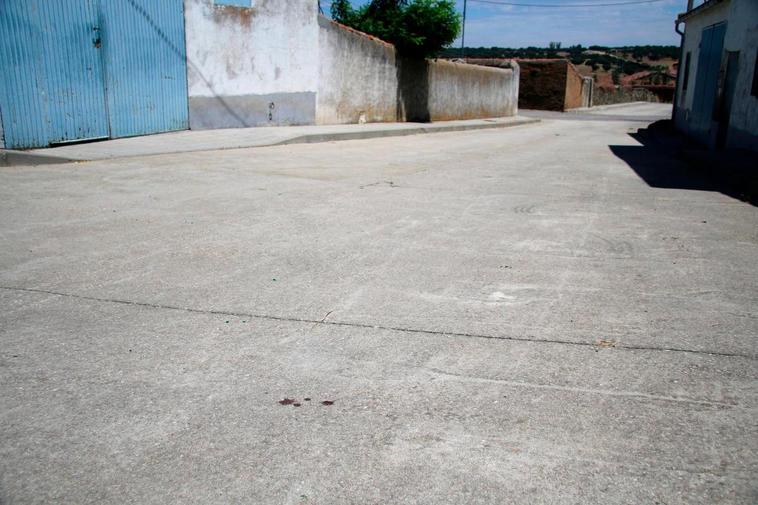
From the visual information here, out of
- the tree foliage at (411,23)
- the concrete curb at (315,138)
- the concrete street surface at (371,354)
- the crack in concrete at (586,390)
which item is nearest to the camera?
the concrete street surface at (371,354)

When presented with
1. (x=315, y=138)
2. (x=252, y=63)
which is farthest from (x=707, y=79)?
(x=252, y=63)

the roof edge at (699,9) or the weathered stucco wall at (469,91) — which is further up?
the roof edge at (699,9)

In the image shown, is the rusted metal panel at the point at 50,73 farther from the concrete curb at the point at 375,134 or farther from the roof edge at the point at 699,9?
the roof edge at the point at 699,9

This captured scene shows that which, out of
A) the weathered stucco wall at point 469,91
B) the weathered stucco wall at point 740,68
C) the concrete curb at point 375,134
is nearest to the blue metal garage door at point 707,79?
the weathered stucco wall at point 740,68

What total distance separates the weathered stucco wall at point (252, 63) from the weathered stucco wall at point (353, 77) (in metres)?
0.46

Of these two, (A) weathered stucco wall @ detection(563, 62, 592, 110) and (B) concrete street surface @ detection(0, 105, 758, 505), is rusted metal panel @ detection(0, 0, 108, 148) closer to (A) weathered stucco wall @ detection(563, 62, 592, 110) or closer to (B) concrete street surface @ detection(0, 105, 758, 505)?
(B) concrete street surface @ detection(0, 105, 758, 505)

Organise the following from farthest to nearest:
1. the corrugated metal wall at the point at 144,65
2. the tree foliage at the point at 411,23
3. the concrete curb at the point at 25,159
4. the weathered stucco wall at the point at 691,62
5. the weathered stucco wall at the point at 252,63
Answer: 1. the tree foliage at the point at 411,23
2. the weathered stucco wall at the point at 691,62
3. the weathered stucco wall at the point at 252,63
4. the corrugated metal wall at the point at 144,65
5. the concrete curb at the point at 25,159

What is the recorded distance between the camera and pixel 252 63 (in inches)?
599

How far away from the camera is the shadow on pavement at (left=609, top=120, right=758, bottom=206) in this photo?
9.20 m

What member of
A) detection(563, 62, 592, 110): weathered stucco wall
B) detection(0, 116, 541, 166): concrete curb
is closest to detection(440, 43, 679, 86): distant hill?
detection(563, 62, 592, 110): weathered stucco wall

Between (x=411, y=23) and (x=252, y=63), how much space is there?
707 centimetres

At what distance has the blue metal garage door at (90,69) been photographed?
10.1m

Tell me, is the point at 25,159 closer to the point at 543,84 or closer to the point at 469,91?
the point at 469,91

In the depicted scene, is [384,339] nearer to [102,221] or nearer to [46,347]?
[46,347]
